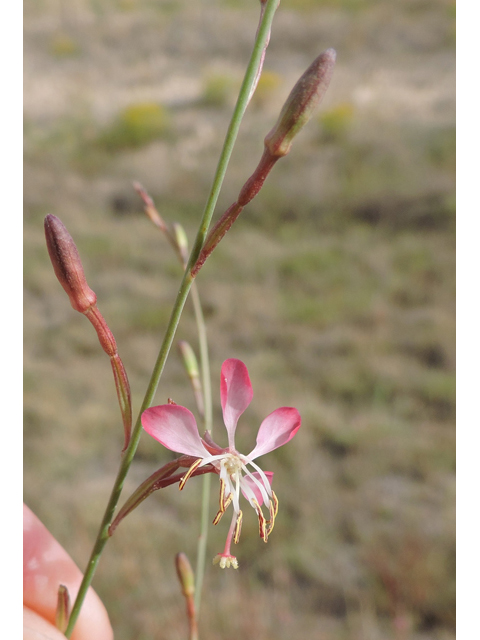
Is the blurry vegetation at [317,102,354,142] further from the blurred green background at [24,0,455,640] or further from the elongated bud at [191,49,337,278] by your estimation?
the elongated bud at [191,49,337,278]

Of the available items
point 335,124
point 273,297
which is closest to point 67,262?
point 273,297

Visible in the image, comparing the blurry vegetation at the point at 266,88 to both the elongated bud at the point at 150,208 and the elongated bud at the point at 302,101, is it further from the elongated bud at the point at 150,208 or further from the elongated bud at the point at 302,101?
the elongated bud at the point at 302,101

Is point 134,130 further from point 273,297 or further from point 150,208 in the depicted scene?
point 150,208

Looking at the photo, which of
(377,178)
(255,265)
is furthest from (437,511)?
(377,178)

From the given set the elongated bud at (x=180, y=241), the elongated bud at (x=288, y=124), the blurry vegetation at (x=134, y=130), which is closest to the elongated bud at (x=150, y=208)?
the elongated bud at (x=180, y=241)

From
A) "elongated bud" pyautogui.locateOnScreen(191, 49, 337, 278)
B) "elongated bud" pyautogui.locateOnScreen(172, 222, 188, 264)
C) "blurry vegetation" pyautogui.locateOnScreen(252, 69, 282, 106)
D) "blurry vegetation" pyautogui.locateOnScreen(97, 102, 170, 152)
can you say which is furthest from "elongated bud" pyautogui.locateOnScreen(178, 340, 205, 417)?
"blurry vegetation" pyautogui.locateOnScreen(252, 69, 282, 106)

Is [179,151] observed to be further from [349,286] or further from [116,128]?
[349,286]
